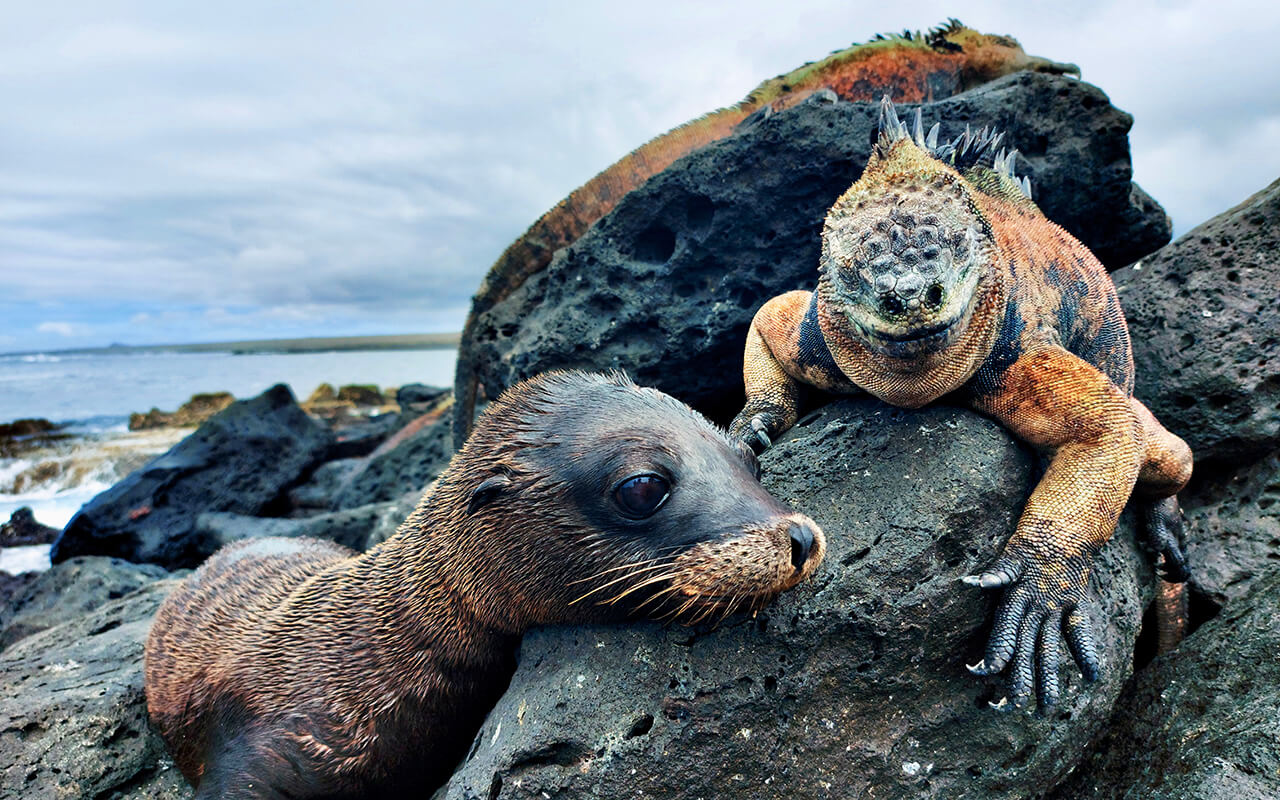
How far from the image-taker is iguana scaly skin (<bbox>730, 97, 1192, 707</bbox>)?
2643 millimetres

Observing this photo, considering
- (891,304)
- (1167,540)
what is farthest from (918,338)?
(1167,540)

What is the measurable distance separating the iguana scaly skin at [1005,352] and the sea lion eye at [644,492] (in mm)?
881

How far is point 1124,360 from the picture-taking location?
364 cm

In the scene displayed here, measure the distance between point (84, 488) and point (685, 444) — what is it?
21.4m

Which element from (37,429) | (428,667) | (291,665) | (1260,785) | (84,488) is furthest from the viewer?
(37,429)

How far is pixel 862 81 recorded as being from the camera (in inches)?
233

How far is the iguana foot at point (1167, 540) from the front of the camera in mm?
3459

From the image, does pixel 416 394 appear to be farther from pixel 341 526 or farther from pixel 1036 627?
pixel 1036 627

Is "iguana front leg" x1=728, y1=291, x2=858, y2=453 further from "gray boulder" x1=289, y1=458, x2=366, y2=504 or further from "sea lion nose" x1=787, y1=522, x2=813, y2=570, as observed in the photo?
"gray boulder" x1=289, y1=458, x2=366, y2=504

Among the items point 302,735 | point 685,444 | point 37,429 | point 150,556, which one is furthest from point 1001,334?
point 37,429

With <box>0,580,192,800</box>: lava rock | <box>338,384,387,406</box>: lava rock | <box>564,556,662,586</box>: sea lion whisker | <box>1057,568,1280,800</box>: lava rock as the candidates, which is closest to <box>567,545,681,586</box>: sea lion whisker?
<box>564,556,662,586</box>: sea lion whisker

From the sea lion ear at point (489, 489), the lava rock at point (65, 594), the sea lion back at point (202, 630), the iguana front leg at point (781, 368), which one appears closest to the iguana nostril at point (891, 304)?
the iguana front leg at point (781, 368)

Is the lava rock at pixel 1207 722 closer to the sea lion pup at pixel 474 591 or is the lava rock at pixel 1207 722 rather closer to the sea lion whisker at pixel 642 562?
the sea lion pup at pixel 474 591

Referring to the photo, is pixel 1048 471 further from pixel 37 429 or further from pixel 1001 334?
pixel 37 429
